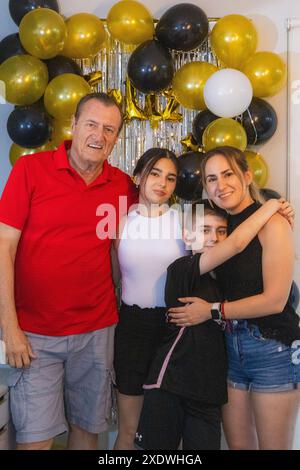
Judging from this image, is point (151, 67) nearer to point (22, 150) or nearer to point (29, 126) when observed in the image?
point (29, 126)

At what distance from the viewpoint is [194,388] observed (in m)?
1.56

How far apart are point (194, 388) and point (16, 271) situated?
2.57ft

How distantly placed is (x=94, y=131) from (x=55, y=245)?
0.46 m

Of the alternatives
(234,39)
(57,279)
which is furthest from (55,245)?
(234,39)

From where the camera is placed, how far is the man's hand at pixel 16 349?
164cm

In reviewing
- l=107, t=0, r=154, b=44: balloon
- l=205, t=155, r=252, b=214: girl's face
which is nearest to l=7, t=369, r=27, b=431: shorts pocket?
l=205, t=155, r=252, b=214: girl's face

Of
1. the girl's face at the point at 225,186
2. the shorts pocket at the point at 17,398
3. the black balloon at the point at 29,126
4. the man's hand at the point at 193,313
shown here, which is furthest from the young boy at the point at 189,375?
the black balloon at the point at 29,126

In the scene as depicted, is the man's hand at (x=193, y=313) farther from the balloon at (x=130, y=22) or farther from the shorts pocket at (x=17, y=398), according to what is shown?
the balloon at (x=130, y=22)

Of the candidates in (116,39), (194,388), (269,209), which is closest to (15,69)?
(116,39)

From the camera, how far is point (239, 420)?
171 centimetres

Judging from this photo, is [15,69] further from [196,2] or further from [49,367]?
[49,367]

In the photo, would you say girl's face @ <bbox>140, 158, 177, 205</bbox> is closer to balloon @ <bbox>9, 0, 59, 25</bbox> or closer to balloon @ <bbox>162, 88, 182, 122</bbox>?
balloon @ <bbox>162, 88, 182, 122</bbox>

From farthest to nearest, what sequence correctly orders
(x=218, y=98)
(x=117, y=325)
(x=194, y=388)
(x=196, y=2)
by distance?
(x=196, y=2) → (x=218, y=98) → (x=117, y=325) → (x=194, y=388)
